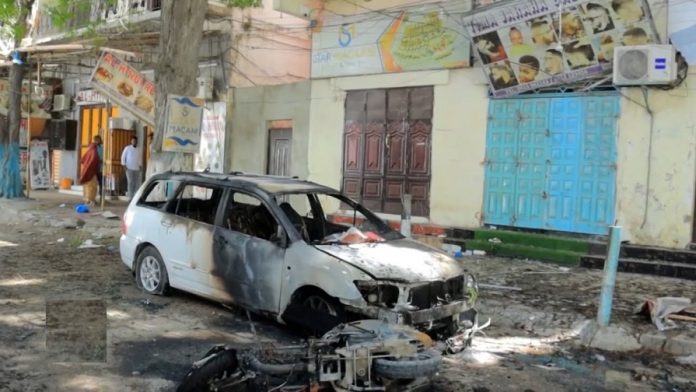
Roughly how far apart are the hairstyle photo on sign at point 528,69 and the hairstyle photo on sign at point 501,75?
0.13m

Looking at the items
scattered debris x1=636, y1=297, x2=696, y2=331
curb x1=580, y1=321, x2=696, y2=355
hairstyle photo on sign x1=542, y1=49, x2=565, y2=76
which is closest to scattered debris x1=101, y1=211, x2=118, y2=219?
hairstyle photo on sign x1=542, y1=49, x2=565, y2=76

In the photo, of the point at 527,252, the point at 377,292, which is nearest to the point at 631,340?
the point at 377,292

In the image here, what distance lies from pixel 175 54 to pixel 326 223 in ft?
14.2

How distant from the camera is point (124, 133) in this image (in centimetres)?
1989

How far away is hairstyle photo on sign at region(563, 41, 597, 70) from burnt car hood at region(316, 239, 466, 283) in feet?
18.1

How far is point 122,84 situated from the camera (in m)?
13.1

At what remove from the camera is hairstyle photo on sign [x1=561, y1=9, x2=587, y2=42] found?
10.1 meters

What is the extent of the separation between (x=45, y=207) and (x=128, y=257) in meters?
9.87

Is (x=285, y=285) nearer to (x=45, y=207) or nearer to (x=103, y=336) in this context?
(x=103, y=336)

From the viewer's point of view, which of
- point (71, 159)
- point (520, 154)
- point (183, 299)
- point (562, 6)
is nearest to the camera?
point (183, 299)

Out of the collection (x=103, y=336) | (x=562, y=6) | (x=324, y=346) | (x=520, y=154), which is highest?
(x=562, y=6)

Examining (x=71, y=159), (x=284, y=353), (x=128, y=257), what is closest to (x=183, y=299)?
(x=128, y=257)

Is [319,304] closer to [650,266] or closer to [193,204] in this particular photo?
[193,204]

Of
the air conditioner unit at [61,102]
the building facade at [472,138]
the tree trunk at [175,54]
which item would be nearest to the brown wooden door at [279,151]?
the building facade at [472,138]
